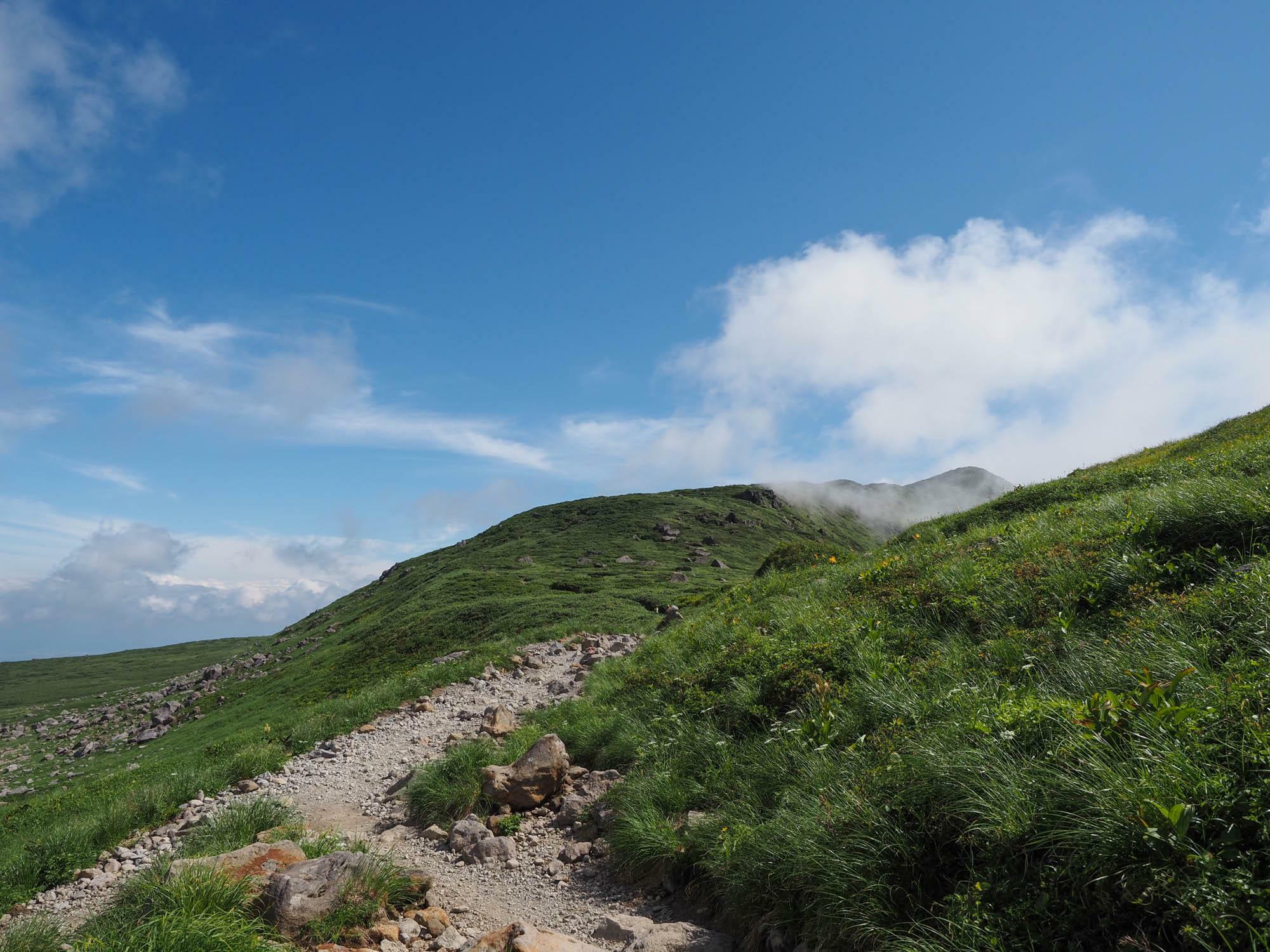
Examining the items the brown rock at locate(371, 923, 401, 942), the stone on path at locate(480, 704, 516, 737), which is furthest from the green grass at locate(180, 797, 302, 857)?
the stone on path at locate(480, 704, 516, 737)

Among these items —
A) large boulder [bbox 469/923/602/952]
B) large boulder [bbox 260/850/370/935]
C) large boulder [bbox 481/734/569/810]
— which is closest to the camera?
large boulder [bbox 469/923/602/952]

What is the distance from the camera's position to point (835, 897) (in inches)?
207

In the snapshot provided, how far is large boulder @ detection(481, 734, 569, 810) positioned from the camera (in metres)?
10.4

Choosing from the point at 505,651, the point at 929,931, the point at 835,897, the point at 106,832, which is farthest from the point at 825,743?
the point at 505,651

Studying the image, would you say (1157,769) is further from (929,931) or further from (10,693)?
(10,693)

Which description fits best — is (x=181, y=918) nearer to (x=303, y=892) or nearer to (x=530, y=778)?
(x=303, y=892)

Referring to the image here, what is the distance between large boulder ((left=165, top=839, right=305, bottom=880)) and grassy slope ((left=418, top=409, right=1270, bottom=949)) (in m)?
3.88

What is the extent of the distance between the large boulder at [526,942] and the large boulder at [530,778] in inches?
167

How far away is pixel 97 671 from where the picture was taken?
13150cm

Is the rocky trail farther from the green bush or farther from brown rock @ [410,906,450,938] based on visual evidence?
the green bush

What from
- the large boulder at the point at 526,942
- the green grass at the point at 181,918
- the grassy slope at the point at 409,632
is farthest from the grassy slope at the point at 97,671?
the large boulder at the point at 526,942

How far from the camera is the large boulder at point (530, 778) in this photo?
34.1 ft

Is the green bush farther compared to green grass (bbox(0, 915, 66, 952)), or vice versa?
green grass (bbox(0, 915, 66, 952))

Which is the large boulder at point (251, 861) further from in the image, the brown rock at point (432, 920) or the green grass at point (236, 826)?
the brown rock at point (432, 920)
